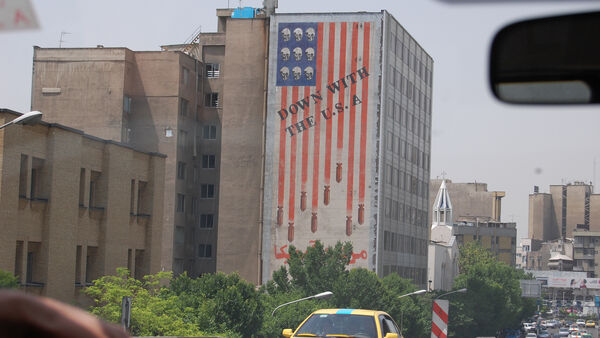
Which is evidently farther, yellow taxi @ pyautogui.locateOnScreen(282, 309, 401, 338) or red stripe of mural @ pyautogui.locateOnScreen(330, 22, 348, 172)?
red stripe of mural @ pyautogui.locateOnScreen(330, 22, 348, 172)

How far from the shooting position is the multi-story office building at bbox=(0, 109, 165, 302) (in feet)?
136

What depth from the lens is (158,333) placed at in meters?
43.5

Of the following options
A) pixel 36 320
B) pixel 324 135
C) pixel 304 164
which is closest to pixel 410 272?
pixel 304 164

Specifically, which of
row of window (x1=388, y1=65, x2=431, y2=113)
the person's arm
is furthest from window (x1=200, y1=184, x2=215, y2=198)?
the person's arm

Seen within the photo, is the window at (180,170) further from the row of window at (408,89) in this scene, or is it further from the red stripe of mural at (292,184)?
the row of window at (408,89)

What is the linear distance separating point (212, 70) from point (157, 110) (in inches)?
292

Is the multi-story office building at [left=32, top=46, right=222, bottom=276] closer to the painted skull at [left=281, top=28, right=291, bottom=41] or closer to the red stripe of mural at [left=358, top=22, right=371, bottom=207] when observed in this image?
the painted skull at [left=281, top=28, right=291, bottom=41]

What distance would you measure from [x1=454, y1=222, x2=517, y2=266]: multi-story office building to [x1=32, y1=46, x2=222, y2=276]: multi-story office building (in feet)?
290

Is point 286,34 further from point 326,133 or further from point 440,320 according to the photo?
point 440,320

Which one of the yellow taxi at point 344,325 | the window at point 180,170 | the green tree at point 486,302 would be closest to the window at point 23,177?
the yellow taxi at point 344,325

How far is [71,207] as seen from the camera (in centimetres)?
4578

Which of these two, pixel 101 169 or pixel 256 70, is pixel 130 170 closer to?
pixel 101 169

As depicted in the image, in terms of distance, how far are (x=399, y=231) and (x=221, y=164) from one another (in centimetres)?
1650

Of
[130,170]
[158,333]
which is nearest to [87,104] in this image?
[130,170]
